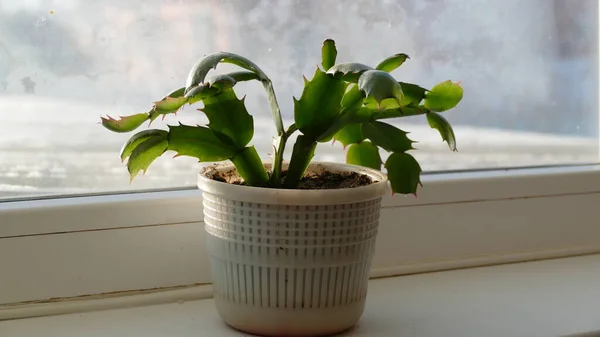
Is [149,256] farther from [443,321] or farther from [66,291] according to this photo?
[443,321]

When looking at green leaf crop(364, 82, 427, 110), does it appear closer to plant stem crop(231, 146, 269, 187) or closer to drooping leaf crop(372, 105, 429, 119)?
drooping leaf crop(372, 105, 429, 119)

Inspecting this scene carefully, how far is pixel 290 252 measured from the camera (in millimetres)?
719

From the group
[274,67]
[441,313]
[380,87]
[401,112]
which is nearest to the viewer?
[380,87]

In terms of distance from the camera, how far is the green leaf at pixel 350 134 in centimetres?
78

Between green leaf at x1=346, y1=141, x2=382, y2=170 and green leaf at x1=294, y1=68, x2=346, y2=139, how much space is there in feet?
0.28

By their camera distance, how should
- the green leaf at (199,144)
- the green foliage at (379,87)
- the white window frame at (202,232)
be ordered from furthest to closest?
the white window frame at (202,232)
the green leaf at (199,144)
the green foliage at (379,87)

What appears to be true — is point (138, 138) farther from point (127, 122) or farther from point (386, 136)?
point (386, 136)

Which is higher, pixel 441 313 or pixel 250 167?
pixel 250 167

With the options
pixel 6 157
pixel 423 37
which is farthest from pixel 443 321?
pixel 6 157

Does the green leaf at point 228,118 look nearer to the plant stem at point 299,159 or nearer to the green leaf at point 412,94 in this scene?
the plant stem at point 299,159

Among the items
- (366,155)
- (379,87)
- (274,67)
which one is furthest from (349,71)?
(274,67)

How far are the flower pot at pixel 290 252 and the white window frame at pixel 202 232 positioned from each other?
0.40 ft

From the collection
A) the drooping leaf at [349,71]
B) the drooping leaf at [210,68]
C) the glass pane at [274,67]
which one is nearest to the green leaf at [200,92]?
the drooping leaf at [210,68]

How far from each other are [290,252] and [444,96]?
0.21m
